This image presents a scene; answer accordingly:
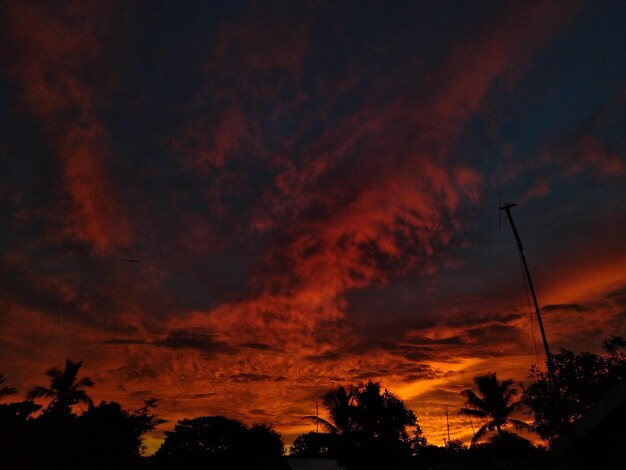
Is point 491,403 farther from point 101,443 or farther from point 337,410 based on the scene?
point 101,443

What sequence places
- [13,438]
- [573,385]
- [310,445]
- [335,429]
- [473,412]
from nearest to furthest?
[13,438]
[573,385]
[335,429]
[473,412]
[310,445]

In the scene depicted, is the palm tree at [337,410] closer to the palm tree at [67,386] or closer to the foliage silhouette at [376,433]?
the foliage silhouette at [376,433]

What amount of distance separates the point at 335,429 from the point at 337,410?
69.0 inches

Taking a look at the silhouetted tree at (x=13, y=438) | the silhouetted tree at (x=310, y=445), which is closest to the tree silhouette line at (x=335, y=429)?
the silhouetted tree at (x=13, y=438)

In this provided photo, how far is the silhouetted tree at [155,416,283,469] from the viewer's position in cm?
4388

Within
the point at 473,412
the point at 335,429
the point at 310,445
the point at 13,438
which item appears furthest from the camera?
the point at 310,445

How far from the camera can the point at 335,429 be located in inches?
1602

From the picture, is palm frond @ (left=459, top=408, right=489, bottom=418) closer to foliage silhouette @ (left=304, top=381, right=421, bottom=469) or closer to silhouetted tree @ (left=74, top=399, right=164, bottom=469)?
foliage silhouette @ (left=304, top=381, right=421, bottom=469)

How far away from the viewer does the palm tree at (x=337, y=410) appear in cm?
4050

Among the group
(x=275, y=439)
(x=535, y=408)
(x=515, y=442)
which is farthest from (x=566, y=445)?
(x=275, y=439)

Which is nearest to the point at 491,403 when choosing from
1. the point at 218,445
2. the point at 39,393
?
the point at 218,445

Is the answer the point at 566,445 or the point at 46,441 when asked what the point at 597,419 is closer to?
the point at 566,445

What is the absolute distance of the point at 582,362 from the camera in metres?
25.6

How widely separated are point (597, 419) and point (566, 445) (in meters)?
1.47
